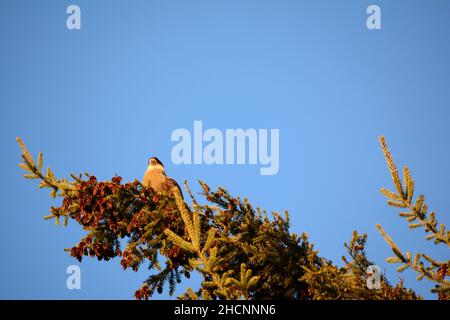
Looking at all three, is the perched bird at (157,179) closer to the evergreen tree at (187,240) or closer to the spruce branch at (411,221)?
the evergreen tree at (187,240)

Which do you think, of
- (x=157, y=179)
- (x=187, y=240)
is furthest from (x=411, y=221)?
(x=157, y=179)

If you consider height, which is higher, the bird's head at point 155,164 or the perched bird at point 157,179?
the bird's head at point 155,164

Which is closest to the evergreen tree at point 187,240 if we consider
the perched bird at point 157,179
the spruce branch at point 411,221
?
the spruce branch at point 411,221

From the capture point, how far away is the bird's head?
9625 mm

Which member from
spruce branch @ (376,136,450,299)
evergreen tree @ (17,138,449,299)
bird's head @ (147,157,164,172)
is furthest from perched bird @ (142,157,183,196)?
spruce branch @ (376,136,450,299)

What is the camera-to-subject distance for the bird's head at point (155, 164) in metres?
9.62

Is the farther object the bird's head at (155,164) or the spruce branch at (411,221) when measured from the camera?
the bird's head at (155,164)

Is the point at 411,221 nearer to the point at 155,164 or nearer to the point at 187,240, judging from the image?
the point at 187,240

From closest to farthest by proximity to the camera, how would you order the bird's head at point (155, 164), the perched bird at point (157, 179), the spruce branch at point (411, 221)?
the spruce branch at point (411, 221) → the perched bird at point (157, 179) → the bird's head at point (155, 164)

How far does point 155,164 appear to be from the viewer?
991 cm

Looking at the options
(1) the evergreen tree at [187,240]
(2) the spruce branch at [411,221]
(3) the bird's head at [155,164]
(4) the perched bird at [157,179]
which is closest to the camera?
(2) the spruce branch at [411,221]

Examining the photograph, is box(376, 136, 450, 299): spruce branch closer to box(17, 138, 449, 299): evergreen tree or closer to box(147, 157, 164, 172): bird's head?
box(17, 138, 449, 299): evergreen tree
